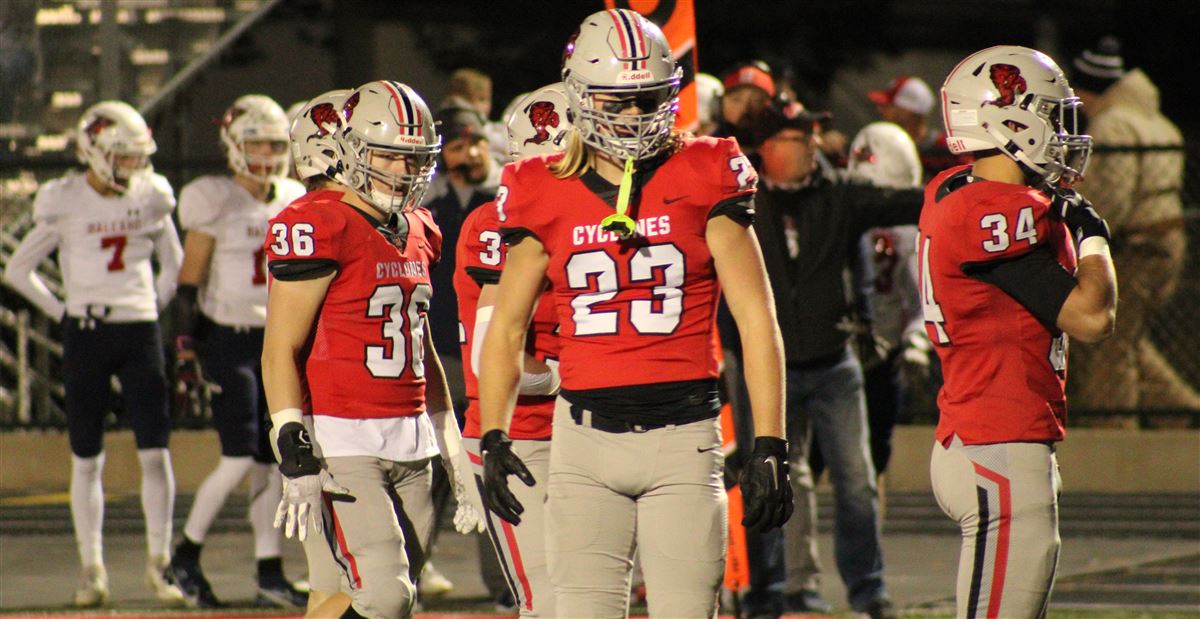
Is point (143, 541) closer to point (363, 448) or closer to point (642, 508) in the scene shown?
point (363, 448)

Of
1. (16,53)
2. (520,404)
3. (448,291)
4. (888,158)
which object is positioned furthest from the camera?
(16,53)

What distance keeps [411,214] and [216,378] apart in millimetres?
2997

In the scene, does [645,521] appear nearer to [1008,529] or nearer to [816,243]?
Answer: [1008,529]

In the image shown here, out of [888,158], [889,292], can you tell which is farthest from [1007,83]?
[888,158]

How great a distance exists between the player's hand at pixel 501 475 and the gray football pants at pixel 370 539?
0.89m

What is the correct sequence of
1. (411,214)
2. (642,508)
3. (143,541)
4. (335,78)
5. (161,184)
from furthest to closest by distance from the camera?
(335,78) → (143,541) → (161,184) → (411,214) → (642,508)

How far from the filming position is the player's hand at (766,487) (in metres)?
4.59

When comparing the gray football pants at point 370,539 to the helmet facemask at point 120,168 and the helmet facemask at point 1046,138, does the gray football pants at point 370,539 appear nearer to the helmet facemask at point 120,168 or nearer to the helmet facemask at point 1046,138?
the helmet facemask at point 1046,138

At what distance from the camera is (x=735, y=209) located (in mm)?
4656

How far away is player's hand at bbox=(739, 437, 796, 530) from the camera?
4.59m

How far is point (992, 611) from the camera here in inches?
200

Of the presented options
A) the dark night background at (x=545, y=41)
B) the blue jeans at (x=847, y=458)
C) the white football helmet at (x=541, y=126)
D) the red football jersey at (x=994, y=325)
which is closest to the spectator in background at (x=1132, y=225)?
the blue jeans at (x=847, y=458)

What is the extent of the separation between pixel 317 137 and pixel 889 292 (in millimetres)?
3848

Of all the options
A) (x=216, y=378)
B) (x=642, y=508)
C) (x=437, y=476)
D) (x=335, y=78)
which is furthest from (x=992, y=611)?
(x=335, y=78)
